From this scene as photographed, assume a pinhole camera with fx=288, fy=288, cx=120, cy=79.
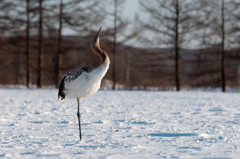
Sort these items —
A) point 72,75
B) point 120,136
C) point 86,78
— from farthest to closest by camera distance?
1. point 120,136
2. point 72,75
3. point 86,78

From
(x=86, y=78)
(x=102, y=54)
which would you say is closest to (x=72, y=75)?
(x=86, y=78)

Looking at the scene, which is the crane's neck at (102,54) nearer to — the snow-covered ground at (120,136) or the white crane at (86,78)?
the white crane at (86,78)

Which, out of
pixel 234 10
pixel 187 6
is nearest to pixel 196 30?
pixel 187 6

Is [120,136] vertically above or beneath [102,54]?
beneath

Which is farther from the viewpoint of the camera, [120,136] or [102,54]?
[120,136]

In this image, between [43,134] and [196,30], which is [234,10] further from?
[43,134]

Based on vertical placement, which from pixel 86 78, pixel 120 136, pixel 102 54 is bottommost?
pixel 120 136

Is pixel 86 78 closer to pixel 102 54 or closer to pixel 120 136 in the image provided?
pixel 102 54

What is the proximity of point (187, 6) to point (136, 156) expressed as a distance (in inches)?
671

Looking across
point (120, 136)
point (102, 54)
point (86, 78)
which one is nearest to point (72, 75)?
point (86, 78)

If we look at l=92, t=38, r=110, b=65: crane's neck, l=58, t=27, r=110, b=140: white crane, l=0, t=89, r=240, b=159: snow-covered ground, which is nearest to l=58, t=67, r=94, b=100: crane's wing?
l=58, t=27, r=110, b=140: white crane

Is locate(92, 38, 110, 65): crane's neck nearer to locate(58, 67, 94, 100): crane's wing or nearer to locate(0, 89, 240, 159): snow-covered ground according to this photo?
locate(58, 67, 94, 100): crane's wing

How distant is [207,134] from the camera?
5.05m

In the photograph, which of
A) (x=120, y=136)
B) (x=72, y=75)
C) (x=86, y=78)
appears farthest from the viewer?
→ (x=120, y=136)
